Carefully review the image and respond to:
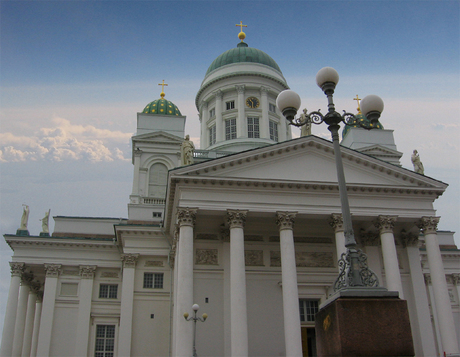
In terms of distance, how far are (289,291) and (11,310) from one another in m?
17.9

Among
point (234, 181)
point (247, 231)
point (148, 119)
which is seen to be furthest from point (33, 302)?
point (234, 181)

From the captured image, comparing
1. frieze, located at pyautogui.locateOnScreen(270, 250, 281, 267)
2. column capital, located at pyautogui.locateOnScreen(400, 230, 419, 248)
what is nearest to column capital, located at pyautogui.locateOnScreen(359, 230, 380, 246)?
column capital, located at pyautogui.locateOnScreen(400, 230, 419, 248)

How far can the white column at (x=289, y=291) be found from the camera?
1891 centimetres

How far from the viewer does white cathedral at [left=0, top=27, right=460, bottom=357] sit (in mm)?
21047

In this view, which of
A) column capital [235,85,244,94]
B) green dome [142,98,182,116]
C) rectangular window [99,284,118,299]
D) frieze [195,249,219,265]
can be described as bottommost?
rectangular window [99,284,118,299]

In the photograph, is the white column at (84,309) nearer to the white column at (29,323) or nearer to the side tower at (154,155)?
the side tower at (154,155)

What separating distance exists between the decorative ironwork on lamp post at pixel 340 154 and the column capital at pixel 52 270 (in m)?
22.7

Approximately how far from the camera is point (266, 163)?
73.8 ft

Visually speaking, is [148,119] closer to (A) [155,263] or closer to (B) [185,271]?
(A) [155,263]

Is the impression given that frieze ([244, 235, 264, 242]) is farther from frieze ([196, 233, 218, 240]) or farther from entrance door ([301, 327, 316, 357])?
entrance door ([301, 327, 316, 357])

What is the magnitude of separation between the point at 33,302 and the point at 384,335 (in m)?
31.5

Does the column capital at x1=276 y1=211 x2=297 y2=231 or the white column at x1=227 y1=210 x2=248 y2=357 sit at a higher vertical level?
the column capital at x1=276 y1=211 x2=297 y2=231

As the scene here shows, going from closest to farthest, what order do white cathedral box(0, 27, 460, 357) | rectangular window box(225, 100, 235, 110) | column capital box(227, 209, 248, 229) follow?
1. column capital box(227, 209, 248, 229)
2. white cathedral box(0, 27, 460, 357)
3. rectangular window box(225, 100, 235, 110)

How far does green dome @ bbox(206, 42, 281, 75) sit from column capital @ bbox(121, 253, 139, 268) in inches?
749
